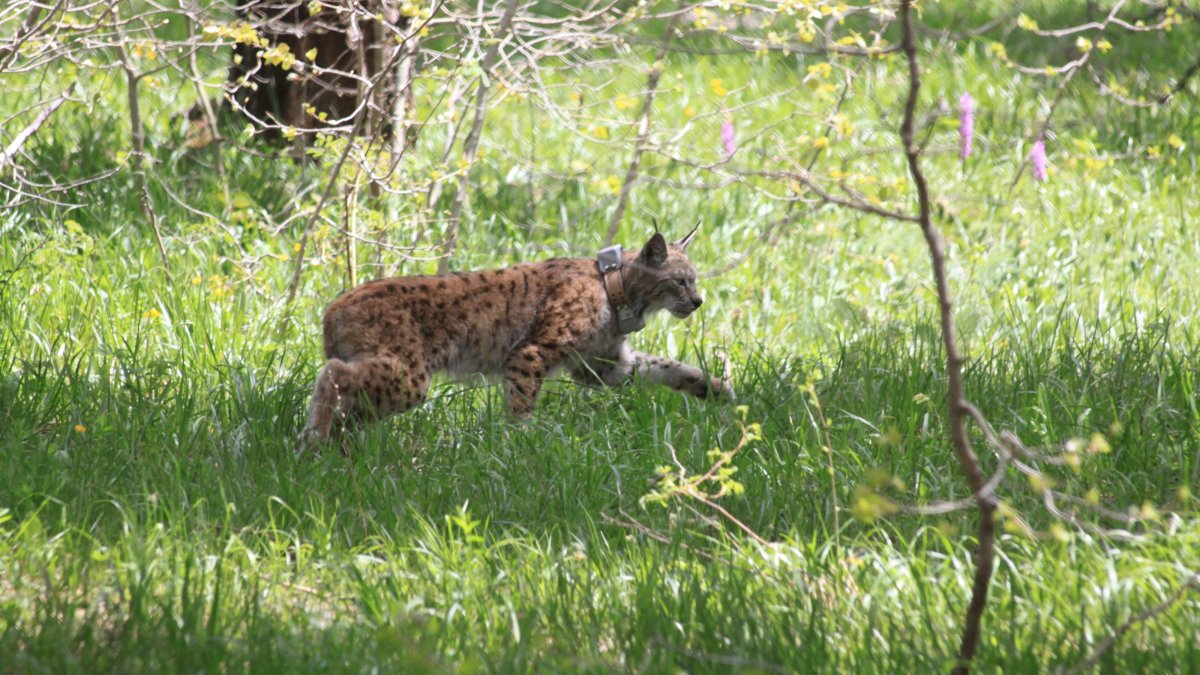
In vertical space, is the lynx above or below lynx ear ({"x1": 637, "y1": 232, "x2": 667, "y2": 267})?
below

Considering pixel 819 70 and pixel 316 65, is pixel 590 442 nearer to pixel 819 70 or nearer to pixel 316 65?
pixel 819 70

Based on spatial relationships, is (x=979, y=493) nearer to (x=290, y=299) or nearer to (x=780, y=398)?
(x=780, y=398)

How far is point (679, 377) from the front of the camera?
6.35m

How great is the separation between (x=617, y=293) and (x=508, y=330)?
1.94 feet

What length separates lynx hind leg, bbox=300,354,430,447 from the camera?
5578 millimetres

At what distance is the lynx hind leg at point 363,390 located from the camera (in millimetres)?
5578

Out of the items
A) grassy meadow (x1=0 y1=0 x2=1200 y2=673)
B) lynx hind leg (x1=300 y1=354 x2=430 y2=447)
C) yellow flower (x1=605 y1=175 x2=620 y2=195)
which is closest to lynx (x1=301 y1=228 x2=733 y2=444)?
lynx hind leg (x1=300 y1=354 x2=430 y2=447)

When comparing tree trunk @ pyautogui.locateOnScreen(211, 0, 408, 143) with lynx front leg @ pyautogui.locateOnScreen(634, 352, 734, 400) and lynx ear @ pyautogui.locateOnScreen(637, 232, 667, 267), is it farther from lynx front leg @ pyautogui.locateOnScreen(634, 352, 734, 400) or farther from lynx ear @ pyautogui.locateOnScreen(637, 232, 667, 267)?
lynx front leg @ pyautogui.locateOnScreen(634, 352, 734, 400)

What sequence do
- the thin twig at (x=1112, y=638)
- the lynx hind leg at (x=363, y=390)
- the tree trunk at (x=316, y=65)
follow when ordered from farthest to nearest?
the tree trunk at (x=316, y=65), the lynx hind leg at (x=363, y=390), the thin twig at (x=1112, y=638)

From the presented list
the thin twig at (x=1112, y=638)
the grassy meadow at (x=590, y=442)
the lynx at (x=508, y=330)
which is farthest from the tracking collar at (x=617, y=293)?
the thin twig at (x=1112, y=638)

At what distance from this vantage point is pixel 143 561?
3906 mm

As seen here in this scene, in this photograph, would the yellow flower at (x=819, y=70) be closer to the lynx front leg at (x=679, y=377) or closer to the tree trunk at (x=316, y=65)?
the lynx front leg at (x=679, y=377)

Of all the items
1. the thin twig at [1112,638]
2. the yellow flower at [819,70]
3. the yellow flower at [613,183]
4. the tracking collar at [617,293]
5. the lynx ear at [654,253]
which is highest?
the yellow flower at [819,70]

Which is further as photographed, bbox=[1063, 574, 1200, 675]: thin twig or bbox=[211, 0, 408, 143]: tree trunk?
bbox=[211, 0, 408, 143]: tree trunk
